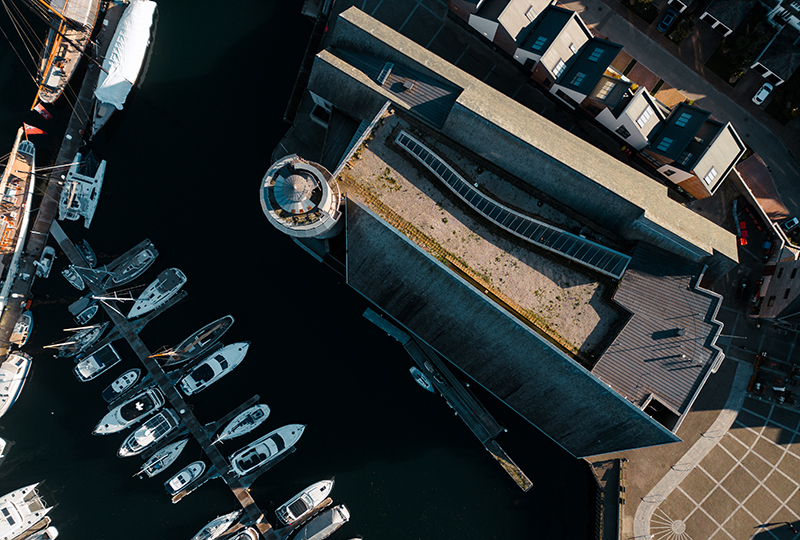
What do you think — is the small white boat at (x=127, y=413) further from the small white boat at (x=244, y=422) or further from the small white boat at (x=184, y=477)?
the small white boat at (x=244, y=422)

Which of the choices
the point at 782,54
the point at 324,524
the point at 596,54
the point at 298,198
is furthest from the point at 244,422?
the point at 782,54

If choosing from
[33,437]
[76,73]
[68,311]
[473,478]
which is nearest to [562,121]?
[473,478]

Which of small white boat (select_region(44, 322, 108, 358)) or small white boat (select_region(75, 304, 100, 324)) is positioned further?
small white boat (select_region(75, 304, 100, 324))

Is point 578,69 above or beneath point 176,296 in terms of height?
above

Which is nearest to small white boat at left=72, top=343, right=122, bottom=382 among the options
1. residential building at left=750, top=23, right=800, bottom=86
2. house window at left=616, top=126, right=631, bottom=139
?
house window at left=616, top=126, right=631, bottom=139

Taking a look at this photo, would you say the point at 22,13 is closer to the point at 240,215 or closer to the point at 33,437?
the point at 240,215

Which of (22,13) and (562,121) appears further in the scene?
(22,13)

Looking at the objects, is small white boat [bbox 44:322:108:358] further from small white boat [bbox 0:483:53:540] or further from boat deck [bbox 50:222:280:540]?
small white boat [bbox 0:483:53:540]
